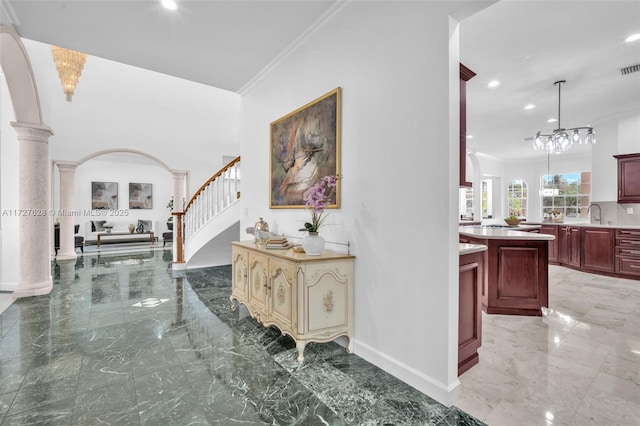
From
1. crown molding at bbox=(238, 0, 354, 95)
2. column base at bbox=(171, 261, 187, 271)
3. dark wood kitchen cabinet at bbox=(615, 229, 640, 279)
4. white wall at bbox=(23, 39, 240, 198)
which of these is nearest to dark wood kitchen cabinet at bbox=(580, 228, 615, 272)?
dark wood kitchen cabinet at bbox=(615, 229, 640, 279)

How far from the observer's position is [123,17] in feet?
9.39

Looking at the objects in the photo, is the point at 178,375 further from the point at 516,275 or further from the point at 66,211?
the point at 66,211

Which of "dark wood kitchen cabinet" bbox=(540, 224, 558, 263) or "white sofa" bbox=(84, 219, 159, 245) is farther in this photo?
"white sofa" bbox=(84, 219, 159, 245)

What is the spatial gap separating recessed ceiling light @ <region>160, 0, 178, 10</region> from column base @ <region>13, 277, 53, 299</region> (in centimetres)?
427

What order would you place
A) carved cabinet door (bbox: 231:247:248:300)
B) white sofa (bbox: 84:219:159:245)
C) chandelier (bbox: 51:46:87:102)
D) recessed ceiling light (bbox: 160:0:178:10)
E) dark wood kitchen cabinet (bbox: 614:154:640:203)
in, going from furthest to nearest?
white sofa (bbox: 84:219:159:245), dark wood kitchen cabinet (bbox: 614:154:640:203), chandelier (bbox: 51:46:87:102), carved cabinet door (bbox: 231:247:248:300), recessed ceiling light (bbox: 160:0:178:10)

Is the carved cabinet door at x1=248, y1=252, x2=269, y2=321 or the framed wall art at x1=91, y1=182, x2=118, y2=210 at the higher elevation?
the framed wall art at x1=91, y1=182, x2=118, y2=210

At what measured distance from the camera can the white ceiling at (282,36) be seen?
8.85 feet

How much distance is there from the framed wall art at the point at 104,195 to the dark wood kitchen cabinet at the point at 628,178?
14.6 metres

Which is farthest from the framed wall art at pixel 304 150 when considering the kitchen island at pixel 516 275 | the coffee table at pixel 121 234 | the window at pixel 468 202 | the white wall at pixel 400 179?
the coffee table at pixel 121 234

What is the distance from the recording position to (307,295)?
92.6 inches

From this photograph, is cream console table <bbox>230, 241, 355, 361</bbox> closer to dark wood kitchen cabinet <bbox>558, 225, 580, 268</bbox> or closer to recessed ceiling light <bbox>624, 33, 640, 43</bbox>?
recessed ceiling light <bbox>624, 33, 640, 43</bbox>

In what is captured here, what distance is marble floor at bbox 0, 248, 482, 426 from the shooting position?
1751 mm

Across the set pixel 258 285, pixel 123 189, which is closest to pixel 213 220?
pixel 258 285

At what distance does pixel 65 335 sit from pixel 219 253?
3.41m
